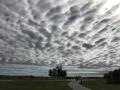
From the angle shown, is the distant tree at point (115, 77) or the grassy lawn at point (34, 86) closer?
the grassy lawn at point (34, 86)

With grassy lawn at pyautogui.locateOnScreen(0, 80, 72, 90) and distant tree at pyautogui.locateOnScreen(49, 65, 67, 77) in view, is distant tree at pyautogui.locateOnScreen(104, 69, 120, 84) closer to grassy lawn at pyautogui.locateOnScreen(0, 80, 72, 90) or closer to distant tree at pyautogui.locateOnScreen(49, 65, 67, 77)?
grassy lawn at pyautogui.locateOnScreen(0, 80, 72, 90)

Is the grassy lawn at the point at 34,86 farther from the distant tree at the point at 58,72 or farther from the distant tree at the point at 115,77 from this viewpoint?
the distant tree at the point at 58,72

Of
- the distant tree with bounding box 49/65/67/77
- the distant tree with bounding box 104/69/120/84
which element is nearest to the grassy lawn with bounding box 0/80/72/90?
the distant tree with bounding box 104/69/120/84

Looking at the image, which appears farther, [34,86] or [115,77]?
[115,77]

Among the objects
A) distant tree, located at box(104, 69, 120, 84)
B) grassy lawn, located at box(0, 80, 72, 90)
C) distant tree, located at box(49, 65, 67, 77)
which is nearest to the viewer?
grassy lawn, located at box(0, 80, 72, 90)

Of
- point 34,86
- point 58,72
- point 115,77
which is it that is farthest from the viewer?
point 58,72

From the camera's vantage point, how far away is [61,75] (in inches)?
7170

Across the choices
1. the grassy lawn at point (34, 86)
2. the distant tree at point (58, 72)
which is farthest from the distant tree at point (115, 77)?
the distant tree at point (58, 72)

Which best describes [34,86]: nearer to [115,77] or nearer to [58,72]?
[115,77]

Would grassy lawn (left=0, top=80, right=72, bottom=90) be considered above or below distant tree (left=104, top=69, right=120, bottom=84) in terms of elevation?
below

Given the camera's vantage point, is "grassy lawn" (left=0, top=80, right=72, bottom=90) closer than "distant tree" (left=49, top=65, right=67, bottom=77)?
Yes

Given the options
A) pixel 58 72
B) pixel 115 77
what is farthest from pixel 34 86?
pixel 58 72

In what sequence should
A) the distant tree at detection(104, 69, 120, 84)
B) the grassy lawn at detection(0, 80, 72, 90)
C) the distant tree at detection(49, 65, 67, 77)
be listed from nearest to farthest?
the grassy lawn at detection(0, 80, 72, 90) → the distant tree at detection(104, 69, 120, 84) → the distant tree at detection(49, 65, 67, 77)

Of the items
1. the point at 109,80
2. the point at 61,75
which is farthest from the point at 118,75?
the point at 61,75
